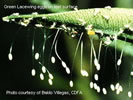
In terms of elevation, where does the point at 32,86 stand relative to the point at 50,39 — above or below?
below

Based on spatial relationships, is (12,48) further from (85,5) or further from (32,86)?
(85,5)

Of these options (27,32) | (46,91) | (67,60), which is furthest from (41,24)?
(46,91)

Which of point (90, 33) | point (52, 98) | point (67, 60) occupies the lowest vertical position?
point (52, 98)

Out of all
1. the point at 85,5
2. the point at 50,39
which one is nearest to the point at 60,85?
the point at 50,39

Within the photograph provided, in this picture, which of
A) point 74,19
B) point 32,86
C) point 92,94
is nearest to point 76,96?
point 92,94

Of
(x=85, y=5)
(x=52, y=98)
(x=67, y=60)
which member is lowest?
(x=52, y=98)

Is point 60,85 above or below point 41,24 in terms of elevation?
below

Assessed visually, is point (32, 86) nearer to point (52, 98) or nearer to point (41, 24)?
point (52, 98)
